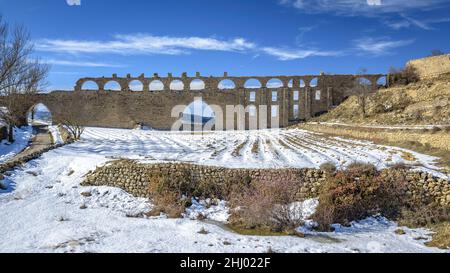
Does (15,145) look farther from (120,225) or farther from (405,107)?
(405,107)

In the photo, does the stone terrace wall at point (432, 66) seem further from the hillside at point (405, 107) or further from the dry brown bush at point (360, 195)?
the dry brown bush at point (360, 195)

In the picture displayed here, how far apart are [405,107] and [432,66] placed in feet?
43.3

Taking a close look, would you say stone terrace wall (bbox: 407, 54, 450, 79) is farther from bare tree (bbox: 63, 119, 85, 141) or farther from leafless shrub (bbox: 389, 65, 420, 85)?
bare tree (bbox: 63, 119, 85, 141)

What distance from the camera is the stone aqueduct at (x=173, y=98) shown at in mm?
41219

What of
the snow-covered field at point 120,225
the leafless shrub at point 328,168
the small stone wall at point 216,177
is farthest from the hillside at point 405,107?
the leafless shrub at point 328,168

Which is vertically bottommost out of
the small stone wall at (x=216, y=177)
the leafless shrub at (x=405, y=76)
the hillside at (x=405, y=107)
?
the small stone wall at (x=216, y=177)

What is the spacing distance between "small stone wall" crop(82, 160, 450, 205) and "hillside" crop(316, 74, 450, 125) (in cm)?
890

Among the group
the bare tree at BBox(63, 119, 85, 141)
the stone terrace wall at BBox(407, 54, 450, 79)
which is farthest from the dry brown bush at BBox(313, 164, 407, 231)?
the stone terrace wall at BBox(407, 54, 450, 79)

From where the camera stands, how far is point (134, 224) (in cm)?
962

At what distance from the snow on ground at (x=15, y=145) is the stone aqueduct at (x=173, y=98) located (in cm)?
1087
